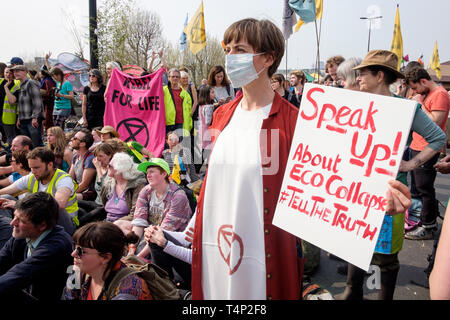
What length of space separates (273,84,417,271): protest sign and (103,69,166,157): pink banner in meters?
4.29

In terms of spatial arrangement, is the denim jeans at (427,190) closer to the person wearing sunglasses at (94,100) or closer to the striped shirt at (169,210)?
the striped shirt at (169,210)

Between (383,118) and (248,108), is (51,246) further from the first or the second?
(383,118)

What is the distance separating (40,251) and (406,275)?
10.4 feet

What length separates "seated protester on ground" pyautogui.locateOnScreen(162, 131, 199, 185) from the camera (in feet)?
15.7

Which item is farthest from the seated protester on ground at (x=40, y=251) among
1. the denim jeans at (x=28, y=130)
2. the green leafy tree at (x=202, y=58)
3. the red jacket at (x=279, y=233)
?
the green leafy tree at (x=202, y=58)

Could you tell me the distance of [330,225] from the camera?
1353 mm

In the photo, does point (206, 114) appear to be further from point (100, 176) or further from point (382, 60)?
point (382, 60)

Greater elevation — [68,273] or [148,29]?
[148,29]

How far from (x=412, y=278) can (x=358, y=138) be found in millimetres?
2526

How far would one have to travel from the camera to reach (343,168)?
1366 mm

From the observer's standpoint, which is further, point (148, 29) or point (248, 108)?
point (148, 29)

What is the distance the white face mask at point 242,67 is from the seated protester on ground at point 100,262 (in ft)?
4.18

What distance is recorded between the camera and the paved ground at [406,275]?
9.71 feet
